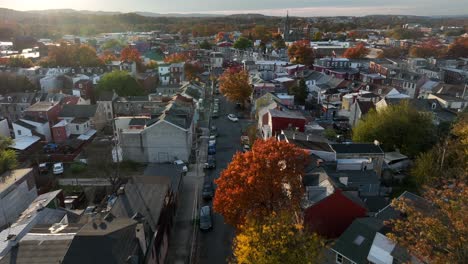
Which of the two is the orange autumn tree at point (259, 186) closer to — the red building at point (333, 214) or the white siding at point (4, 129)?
the red building at point (333, 214)

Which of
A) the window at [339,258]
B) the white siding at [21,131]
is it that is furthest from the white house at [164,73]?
the window at [339,258]

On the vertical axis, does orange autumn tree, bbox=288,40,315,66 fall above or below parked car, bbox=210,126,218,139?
above

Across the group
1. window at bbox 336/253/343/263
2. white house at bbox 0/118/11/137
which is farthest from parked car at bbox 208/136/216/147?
white house at bbox 0/118/11/137

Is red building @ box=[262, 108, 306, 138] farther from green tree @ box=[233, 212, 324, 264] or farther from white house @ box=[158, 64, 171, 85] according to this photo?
white house @ box=[158, 64, 171, 85]

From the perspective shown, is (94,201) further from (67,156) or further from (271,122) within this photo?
(271,122)

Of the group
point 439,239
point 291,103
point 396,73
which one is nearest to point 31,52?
point 291,103
